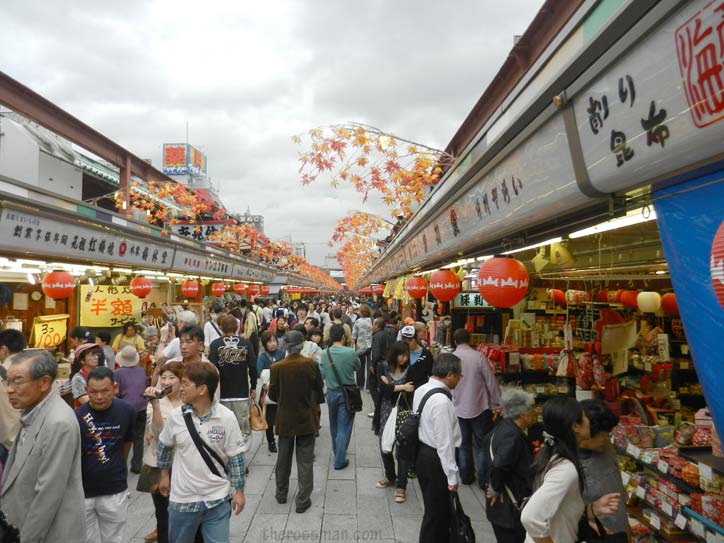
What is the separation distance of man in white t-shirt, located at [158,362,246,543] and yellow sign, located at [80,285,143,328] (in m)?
10.9

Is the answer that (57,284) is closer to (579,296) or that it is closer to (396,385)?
(396,385)

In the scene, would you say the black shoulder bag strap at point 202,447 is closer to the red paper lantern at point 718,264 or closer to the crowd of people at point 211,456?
the crowd of people at point 211,456

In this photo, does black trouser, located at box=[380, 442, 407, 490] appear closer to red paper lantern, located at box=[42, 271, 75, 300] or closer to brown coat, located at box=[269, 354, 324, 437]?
brown coat, located at box=[269, 354, 324, 437]

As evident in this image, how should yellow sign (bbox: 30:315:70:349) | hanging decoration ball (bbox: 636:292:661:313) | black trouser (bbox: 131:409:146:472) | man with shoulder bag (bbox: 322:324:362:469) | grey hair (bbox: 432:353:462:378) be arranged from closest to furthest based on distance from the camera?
grey hair (bbox: 432:353:462:378), black trouser (bbox: 131:409:146:472), man with shoulder bag (bbox: 322:324:362:469), hanging decoration ball (bbox: 636:292:661:313), yellow sign (bbox: 30:315:70:349)

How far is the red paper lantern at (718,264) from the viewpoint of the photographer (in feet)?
5.98

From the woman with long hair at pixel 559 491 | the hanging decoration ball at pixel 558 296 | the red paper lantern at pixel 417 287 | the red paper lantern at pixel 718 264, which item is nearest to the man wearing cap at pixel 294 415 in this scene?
the woman with long hair at pixel 559 491

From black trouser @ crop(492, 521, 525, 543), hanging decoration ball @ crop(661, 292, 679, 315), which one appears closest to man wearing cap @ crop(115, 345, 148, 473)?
black trouser @ crop(492, 521, 525, 543)

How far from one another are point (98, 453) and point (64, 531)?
69 centimetres

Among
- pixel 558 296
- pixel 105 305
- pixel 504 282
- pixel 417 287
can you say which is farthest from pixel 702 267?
pixel 105 305

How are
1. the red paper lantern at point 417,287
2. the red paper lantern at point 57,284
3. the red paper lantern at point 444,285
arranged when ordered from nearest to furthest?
the red paper lantern at point 57,284
the red paper lantern at point 444,285
the red paper lantern at point 417,287

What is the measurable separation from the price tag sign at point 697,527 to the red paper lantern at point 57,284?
985 cm

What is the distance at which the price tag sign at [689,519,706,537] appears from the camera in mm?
3330

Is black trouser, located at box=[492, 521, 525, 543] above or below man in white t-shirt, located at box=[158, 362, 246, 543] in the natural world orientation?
below

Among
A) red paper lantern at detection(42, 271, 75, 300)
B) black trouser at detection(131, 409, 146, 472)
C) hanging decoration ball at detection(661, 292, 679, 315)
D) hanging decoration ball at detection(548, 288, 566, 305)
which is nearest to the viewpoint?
black trouser at detection(131, 409, 146, 472)
